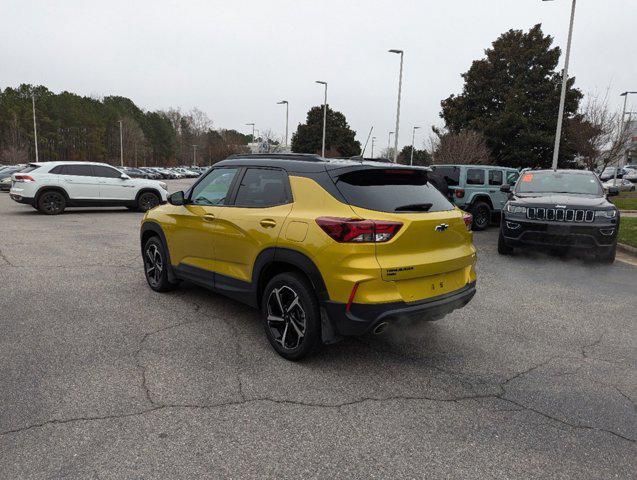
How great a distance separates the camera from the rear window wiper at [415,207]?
12.3 ft

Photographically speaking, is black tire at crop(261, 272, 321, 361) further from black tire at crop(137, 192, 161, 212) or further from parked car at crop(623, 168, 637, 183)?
parked car at crop(623, 168, 637, 183)

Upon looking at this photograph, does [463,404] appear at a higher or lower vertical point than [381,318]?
lower

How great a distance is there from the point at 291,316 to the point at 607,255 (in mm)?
7004

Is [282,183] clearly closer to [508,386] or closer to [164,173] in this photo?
[508,386]

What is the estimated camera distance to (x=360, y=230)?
3.46 metres

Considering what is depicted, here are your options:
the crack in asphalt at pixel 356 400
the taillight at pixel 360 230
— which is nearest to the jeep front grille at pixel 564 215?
the crack in asphalt at pixel 356 400

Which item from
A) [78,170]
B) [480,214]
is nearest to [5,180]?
[78,170]

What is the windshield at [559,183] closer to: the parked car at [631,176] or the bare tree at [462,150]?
the bare tree at [462,150]

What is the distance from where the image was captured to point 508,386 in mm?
3582

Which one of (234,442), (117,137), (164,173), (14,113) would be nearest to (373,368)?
(234,442)

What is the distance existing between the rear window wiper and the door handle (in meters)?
1.02

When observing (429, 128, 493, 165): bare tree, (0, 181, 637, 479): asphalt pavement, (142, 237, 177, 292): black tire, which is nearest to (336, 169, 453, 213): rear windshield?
(0, 181, 637, 479): asphalt pavement

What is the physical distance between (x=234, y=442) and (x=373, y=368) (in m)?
1.41

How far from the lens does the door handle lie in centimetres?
401
